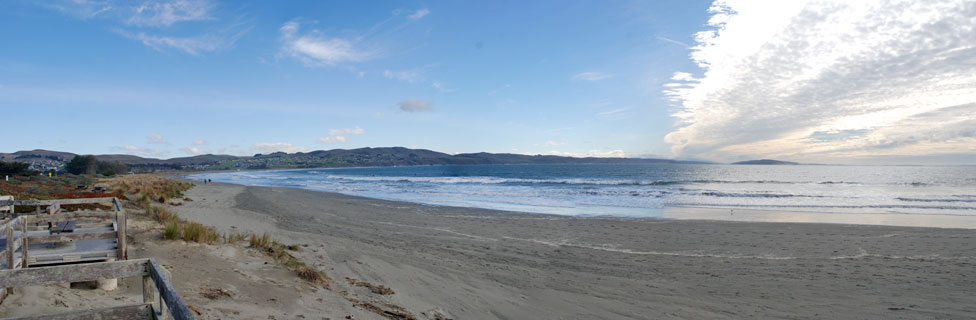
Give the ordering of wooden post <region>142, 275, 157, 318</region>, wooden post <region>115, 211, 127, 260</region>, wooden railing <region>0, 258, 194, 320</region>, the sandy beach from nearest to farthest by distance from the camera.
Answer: wooden railing <region>0, 258, 194, 320</region> < wooden post <region>142, 275, 157, 318</region> < wooden post <region>115, 211, 127, 260</region> < the sandy beach

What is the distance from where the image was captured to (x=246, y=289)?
Result: 6.11m

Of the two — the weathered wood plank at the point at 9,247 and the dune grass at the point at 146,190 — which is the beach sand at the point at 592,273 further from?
the dune grass at the point at 146,190

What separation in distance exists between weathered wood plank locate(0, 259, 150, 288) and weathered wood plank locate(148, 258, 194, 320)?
12 cm

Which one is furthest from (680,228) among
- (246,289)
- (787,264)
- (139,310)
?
(139,310)

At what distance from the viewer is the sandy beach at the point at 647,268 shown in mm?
6727

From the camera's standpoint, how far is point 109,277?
2496 millimetres

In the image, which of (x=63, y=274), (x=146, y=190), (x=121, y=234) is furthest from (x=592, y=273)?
(x=146, y=190)

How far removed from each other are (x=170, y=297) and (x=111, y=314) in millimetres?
890

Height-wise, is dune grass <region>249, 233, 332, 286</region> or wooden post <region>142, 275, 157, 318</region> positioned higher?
wooden post <region>142, 275, 157, 318</region>

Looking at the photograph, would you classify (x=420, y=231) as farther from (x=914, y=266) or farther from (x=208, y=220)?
(x=914, y=266)

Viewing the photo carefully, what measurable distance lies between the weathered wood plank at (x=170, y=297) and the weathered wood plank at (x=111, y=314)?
242 mm

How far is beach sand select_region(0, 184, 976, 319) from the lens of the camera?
638cm

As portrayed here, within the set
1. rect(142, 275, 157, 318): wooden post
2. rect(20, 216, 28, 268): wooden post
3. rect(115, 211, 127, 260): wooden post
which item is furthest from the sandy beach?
rect(142, 275, 157, 318): wooden post

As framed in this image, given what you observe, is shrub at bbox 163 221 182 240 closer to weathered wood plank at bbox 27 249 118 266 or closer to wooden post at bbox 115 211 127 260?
weathered wood plank at bbox 27 249 118 266
